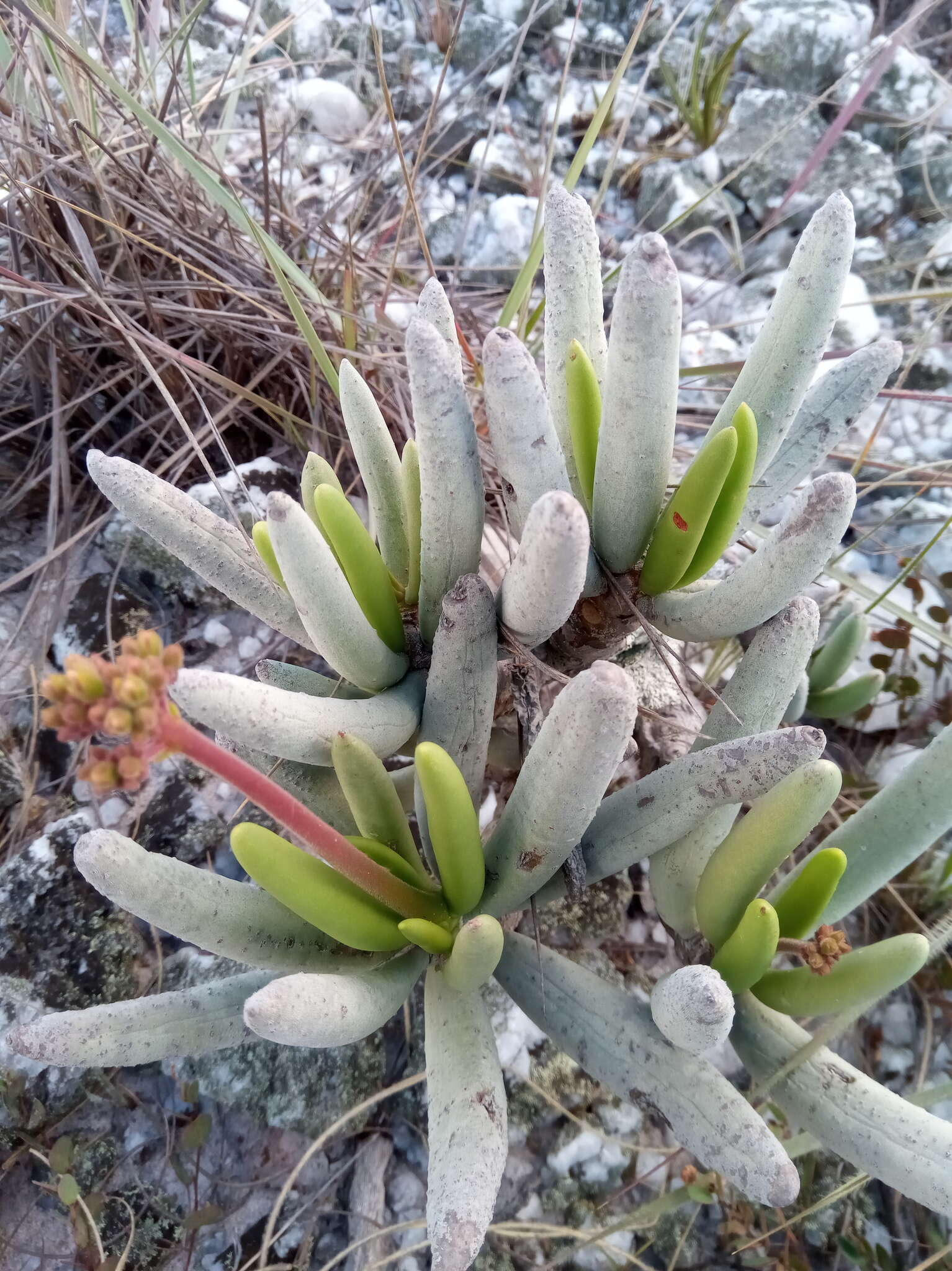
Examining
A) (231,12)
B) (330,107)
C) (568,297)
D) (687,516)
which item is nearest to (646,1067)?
(687,516)

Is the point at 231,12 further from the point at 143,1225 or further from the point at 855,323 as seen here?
the point at 143,1225

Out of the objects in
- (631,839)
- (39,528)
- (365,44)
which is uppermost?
(365,44)

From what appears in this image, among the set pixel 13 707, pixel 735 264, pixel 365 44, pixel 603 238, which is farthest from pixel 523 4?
pixel 13 707

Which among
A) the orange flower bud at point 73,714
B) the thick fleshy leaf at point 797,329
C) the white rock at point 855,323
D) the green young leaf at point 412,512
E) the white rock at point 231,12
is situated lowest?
the green young leaf at point 412,512

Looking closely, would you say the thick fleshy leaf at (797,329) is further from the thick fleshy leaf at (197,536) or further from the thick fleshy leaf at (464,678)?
the thick fleshy leaf at (197,536)

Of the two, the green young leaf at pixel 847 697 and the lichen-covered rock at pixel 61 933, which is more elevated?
the green young leaf at pixel 847 697

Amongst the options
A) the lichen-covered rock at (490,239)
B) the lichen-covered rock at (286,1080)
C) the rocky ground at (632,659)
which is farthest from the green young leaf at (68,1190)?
the lichen-covered rock at (490,239)

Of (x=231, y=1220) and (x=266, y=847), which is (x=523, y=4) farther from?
(x=231, y=1220)
